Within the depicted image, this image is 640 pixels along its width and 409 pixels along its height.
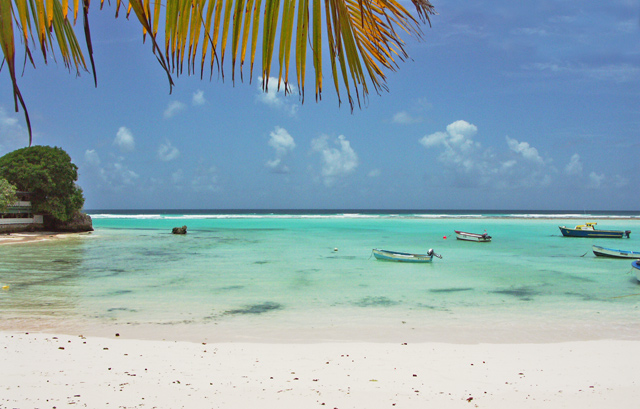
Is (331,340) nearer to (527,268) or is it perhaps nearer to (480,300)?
(480,300)

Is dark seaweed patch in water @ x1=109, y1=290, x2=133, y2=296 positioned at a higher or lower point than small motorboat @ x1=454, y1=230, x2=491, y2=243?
lower

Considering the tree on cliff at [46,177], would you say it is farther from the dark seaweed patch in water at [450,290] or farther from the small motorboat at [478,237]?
the dark seaweed patch in water at [450,290]

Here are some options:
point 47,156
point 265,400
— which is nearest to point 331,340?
point 265,400

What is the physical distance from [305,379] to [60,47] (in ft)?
17.8

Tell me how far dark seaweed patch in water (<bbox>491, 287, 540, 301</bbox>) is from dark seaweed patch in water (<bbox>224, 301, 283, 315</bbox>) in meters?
6.67

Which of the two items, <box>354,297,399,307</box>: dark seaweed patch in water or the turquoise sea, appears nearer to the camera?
the turquoise sea

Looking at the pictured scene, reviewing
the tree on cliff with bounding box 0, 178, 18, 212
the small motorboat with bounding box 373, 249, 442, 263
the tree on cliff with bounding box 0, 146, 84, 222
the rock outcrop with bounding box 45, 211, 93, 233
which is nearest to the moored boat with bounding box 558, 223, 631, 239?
the small motorboat with bounding box 373, 249, 442, 263

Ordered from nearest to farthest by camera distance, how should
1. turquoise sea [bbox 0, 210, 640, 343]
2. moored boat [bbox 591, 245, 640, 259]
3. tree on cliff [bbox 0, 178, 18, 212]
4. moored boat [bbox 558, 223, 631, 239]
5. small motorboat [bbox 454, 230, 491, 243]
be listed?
turquoise sea [bbox 0, 210, 640, 343], moored boat [bbox 591, 245, 640, 259], tree on cliff [bbox 0, 178, 18, 212], small motorboat [bbox 454, 230, 491, 243], moored boat [bbox 558, 223, 631, 239]

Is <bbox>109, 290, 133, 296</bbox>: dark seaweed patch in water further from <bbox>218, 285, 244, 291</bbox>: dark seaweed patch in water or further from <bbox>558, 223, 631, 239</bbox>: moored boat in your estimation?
Answer: <bbox>558, 223, 631, 239</bbox>: moored boat

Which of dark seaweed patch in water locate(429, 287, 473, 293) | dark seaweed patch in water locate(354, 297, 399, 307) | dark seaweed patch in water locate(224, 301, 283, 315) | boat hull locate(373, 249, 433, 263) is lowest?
dark seaweed patch in water locate(224, 301, 283, 315)

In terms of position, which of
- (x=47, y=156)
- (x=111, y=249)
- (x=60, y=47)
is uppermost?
(x=47, y=156)

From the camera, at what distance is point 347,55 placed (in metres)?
1.36

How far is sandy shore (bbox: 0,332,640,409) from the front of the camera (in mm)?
5012

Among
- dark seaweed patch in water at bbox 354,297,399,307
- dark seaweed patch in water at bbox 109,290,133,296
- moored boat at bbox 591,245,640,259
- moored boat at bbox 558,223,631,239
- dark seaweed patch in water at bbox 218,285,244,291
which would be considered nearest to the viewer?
dark seaweed patch in water at bbox 354,297,399,307
